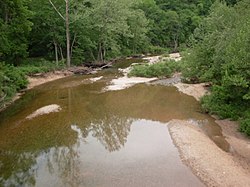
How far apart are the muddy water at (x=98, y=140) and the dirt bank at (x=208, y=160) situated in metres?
0.46

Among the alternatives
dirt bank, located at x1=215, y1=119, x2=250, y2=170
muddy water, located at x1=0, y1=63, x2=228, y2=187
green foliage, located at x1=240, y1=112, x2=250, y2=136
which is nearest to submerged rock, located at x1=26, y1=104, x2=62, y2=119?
muddy water, located at x1=0, y1=63, x2=228, y2=187

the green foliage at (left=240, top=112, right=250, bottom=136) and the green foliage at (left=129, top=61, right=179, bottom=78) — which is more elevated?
the green foliage at (left=240, top=112, right=250, bottom=136)

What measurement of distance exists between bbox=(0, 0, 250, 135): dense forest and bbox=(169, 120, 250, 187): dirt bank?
2.96m

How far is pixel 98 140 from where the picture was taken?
19047mm

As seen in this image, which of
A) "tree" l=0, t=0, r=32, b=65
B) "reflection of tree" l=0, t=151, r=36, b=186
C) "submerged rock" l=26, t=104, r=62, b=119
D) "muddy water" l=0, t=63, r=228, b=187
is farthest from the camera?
"tree" l=0, t=0, r=32, b=65

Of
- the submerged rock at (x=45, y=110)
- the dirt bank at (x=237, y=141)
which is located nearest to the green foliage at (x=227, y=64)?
the dirt bank at (x=237, y=141)

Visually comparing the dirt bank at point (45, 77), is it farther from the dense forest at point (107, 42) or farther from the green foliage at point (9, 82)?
the green foliage at point (9, 82)

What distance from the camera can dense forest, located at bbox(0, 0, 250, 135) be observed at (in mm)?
21406

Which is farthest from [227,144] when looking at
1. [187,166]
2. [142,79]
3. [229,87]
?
[142,79]

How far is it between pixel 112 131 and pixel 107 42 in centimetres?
3307

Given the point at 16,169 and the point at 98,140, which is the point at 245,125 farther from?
the point at 16,169

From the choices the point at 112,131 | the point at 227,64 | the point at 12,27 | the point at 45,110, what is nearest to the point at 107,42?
the point at 12,27

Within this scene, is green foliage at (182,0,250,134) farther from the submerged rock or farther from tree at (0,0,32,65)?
tree at (0,0,32,65)

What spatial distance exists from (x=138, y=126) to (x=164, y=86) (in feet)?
41.8
